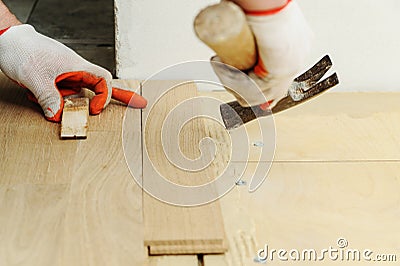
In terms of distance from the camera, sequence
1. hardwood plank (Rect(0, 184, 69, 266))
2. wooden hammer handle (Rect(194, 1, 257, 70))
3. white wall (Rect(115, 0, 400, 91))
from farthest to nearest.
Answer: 1. white wall (Rect(115, 0, 400, 91))
2. hardwood plank (Rect(0, 184, 69, 266))
3. wooden hammer handle (Rect(194, 1, 257, 70))

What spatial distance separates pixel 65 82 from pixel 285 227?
0.60 m

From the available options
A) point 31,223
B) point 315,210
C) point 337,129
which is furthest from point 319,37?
point 31,223

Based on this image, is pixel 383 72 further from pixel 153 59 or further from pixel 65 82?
pixel 65 82

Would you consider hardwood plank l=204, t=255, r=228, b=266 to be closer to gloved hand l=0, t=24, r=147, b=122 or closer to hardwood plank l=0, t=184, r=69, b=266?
hardwood plank l=0, t=184, r=69, b=266

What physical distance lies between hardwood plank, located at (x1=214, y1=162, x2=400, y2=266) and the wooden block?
33 centimetres

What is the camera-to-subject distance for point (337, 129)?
1440 millimetres

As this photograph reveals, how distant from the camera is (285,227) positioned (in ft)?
3.60

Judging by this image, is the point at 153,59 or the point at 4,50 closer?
the point at 4,50

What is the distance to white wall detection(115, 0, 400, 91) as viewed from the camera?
5.21 ft

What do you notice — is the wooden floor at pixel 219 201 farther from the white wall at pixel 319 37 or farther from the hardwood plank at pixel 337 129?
the white wall at pixel 319 37

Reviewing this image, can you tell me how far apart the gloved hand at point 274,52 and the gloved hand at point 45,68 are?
504 mm

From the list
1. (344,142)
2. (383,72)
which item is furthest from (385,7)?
(344,142)

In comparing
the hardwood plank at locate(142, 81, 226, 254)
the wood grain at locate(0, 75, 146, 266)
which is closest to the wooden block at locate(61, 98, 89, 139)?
the wood grain at locate(0, 75, 146, 266)

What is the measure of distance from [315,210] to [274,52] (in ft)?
1.24
